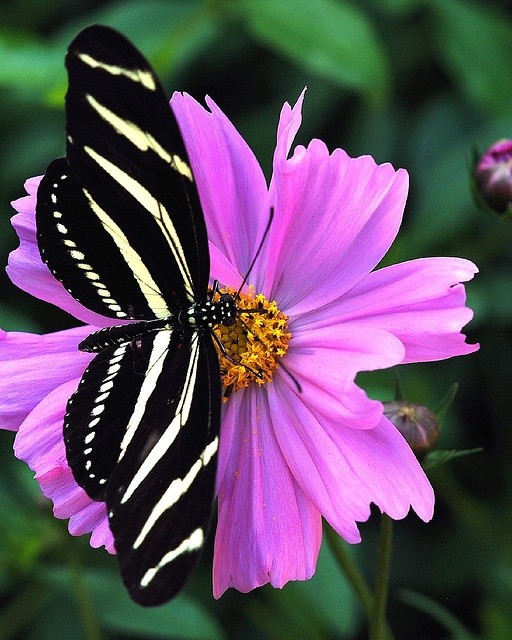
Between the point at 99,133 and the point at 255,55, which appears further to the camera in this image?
the point at 255,55

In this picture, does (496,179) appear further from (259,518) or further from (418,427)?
(259,518)

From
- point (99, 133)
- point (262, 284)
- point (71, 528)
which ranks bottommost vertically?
point (71, 528)

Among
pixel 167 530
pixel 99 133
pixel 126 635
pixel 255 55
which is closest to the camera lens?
pixel 167 530

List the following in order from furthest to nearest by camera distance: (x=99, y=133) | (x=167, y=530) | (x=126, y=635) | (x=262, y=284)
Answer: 1. (x=126, y=635)
2. (x=262, y=284)
3. (x=99, y=133)
4. (x=167, y=530)

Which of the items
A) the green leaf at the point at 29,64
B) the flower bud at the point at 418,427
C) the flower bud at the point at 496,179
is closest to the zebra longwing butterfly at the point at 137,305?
the flower bud at the point at 418,427

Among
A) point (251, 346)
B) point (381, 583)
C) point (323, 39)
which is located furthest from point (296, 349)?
point (323, 39)

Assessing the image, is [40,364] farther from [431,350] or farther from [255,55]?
[255,55]

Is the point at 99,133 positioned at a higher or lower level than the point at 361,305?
higher

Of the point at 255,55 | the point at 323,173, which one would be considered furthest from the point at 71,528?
the point at 255,55
